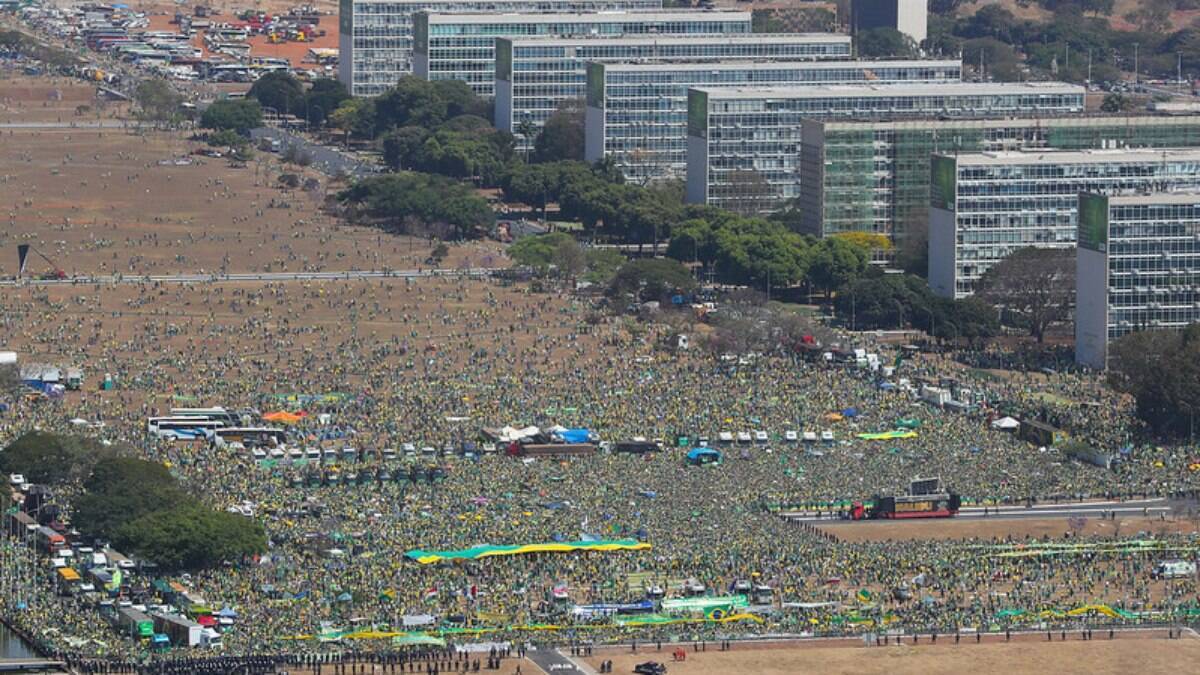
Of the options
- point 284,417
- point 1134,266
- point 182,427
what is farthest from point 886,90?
point 182,427

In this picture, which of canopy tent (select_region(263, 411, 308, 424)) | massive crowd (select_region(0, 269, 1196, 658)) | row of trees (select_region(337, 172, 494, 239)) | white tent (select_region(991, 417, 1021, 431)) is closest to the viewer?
massive crowd (select_region(0, 269, 1196, 658))

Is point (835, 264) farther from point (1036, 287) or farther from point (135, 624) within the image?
point (135, 624)

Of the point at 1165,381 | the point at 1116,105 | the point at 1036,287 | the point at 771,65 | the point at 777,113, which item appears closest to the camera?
the point at 1165,381

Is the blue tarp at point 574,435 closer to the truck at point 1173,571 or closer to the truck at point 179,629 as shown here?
the truck at point 1173,571

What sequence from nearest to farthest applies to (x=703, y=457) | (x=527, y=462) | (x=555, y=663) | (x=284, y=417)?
(x=555, y=663) < (x=527, y=462) < (x=703, y=457) < (x=284, y=417)

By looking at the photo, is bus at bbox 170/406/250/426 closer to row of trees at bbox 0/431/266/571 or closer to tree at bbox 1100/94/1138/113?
row of trees at bbox 0/431/266/571

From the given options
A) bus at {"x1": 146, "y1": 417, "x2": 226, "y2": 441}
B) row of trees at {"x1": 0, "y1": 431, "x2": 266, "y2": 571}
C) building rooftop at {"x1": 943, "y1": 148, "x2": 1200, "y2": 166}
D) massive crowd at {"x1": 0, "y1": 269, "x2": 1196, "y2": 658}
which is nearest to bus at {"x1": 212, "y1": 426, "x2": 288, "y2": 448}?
bus at {"x1": 146, "y1": 417, "x2": 226, "y2": 441}

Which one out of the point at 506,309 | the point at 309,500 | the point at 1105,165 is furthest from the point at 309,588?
the point at 1105,165
